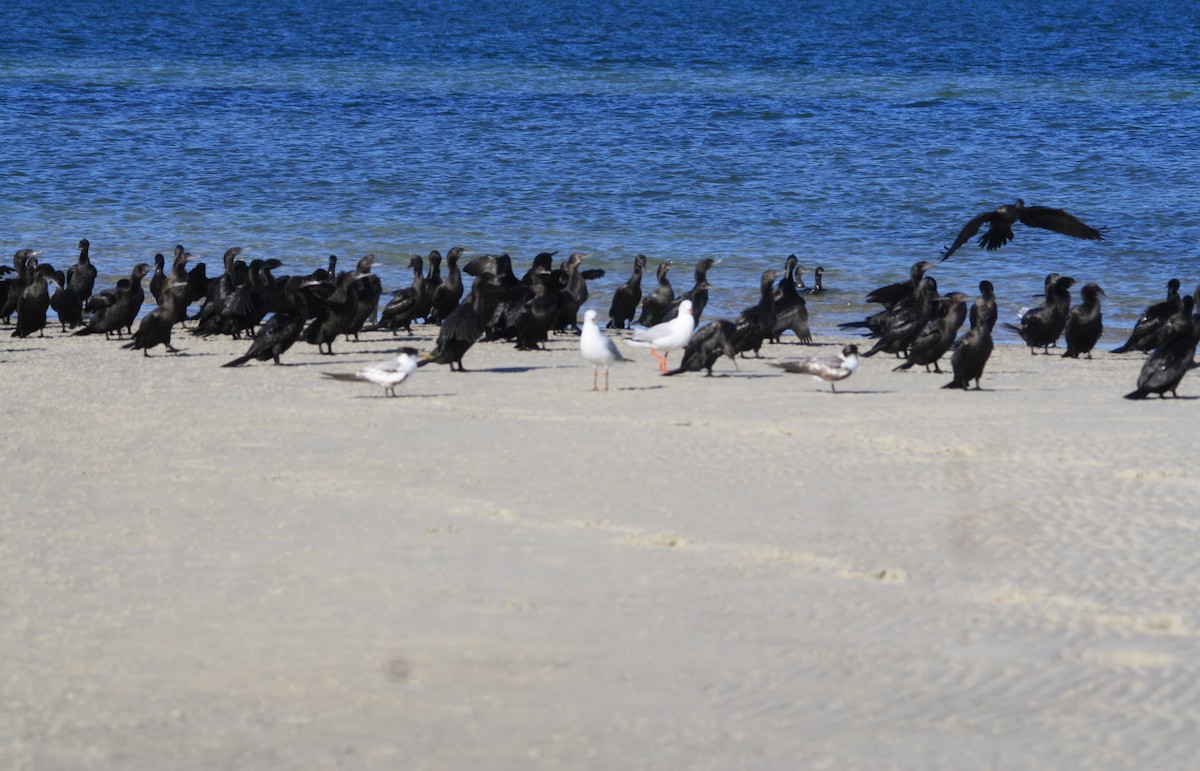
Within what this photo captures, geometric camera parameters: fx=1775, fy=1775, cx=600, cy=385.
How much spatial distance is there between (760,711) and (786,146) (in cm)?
3460

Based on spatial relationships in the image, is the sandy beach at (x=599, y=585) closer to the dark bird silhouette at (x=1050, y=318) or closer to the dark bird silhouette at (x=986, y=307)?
the dark bird silhouette at (x=986, y=307)

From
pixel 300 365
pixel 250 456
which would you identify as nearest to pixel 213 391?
pixel 300 365

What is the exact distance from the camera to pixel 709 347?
15.0 m

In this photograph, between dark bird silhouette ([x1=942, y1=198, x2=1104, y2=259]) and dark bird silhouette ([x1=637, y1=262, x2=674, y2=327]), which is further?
dark bird silhouette ([x1=637, y1=262, x2=674, y2=327])

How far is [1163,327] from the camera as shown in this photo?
1711 cm

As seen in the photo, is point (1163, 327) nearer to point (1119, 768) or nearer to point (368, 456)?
point (368, 456)

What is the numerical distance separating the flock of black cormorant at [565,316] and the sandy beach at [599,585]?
3.63ft

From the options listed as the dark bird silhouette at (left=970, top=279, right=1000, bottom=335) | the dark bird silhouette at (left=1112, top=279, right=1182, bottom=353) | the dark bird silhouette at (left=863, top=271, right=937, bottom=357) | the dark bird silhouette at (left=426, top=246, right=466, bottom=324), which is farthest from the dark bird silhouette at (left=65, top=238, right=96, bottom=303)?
the dark bird silhouette at (left=1112, top=279, right=1182, bottom=353)

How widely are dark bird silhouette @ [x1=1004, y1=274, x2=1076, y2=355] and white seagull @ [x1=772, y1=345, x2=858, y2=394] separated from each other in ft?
16.1

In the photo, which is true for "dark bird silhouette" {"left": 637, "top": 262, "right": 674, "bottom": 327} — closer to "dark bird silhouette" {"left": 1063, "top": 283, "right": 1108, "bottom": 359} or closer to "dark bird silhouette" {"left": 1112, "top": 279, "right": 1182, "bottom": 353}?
"dark bird silhouette" {"left": 1063, "top": 283, "right": 1108, "bottom": 359}

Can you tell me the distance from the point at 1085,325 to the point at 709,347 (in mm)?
4639

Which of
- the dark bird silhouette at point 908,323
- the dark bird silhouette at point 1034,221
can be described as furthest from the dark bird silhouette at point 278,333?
the dark bird silhouette at point 1034,221

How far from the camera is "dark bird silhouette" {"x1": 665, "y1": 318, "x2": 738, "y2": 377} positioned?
14844 millimetres

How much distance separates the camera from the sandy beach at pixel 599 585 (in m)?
6.37
